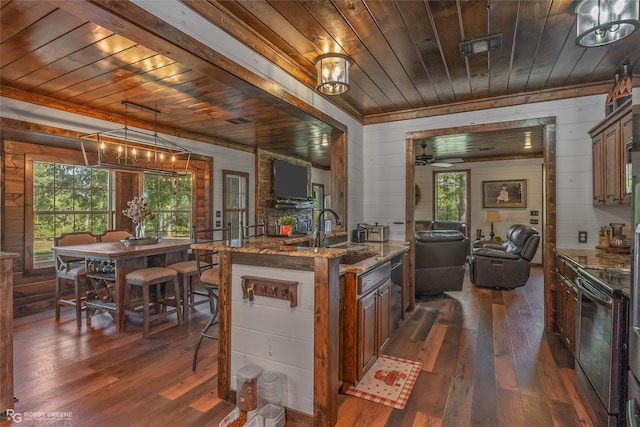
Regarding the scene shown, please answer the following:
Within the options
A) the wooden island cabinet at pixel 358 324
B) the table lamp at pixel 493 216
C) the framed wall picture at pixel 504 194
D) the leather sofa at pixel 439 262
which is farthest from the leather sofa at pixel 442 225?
the wooden island cabinet at pixel 358 324

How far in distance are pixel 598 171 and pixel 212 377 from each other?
3.99 m

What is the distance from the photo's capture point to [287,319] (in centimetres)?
203

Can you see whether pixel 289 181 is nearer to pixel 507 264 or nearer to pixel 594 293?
pixel 507 264

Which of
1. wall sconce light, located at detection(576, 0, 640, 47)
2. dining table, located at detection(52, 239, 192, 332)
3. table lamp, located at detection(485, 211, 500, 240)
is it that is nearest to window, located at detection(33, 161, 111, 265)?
dining table, located at detection(52, 239, 192, 332)

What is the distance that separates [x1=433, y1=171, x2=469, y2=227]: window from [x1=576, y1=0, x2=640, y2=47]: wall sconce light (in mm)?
6547

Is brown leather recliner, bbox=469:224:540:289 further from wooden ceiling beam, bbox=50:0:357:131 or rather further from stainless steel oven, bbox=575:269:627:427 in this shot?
wooden ceiling beam, bbox=50:0:357:131

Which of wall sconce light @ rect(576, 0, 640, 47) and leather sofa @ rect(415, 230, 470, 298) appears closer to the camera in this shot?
wall sconce light @ rect(576, 0, 640, 47)

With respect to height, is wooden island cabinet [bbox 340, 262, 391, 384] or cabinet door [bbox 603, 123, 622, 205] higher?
cabinet door [bbox 603, 123, 622, 205]

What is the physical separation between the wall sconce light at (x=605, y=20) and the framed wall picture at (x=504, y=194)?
6.39m

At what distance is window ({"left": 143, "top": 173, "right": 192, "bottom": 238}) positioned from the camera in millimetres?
5586

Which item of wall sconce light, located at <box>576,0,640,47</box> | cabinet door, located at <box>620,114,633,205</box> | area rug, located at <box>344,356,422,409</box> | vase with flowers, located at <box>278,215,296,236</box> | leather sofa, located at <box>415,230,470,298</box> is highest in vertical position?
wall sconce light, located at <box>576,0,640,47</box>

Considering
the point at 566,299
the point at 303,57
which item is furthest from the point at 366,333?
the point at 303,57

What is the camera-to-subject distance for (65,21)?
2.20 metres

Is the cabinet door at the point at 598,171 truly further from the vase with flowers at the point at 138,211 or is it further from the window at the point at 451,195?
the window at the point at 451,195
